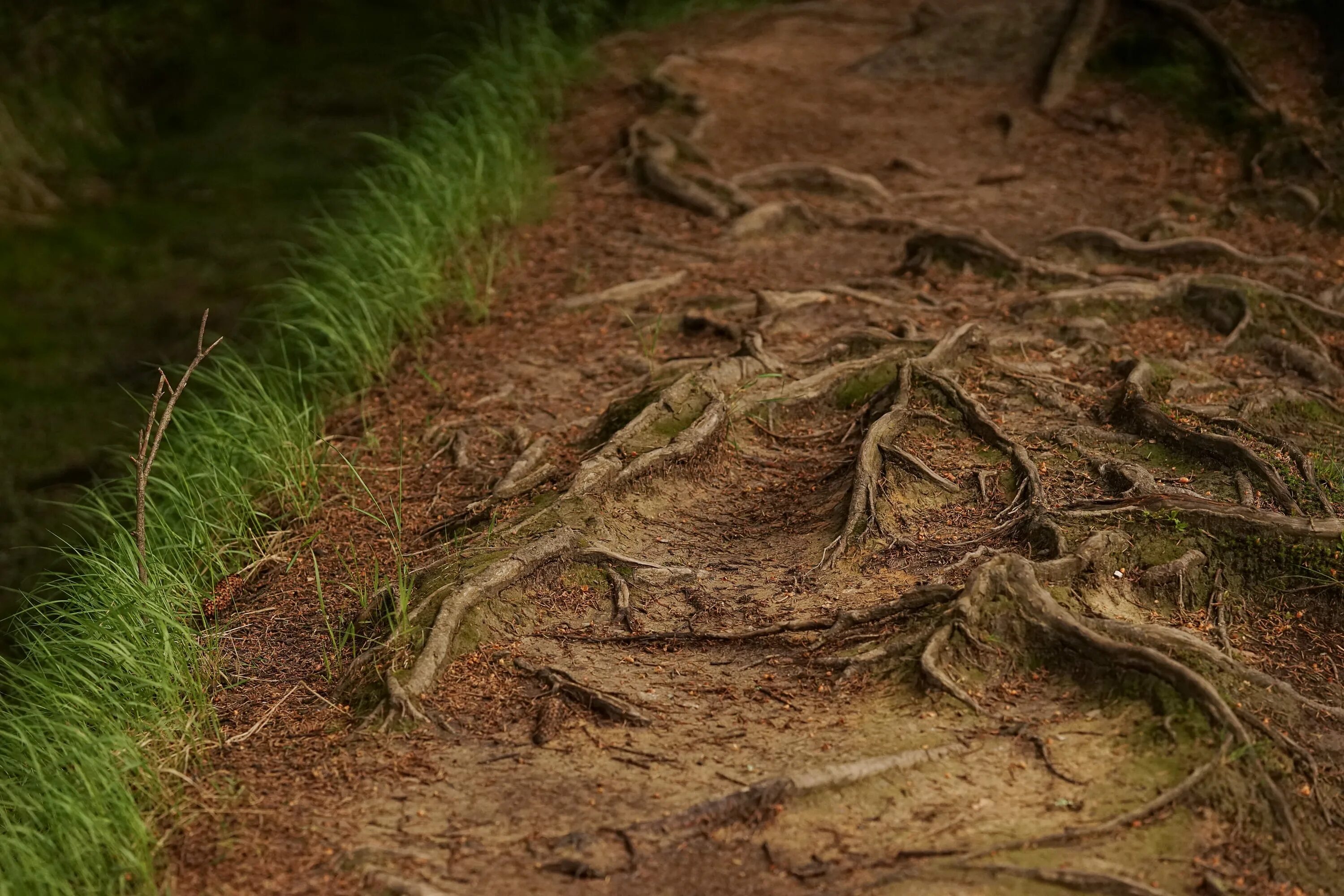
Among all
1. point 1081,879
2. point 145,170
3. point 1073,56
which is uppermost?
point 1081,879

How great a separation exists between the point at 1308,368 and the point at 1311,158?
2.15 m

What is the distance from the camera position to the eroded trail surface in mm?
3229

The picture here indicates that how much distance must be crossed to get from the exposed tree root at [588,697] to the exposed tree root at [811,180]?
4807 mm

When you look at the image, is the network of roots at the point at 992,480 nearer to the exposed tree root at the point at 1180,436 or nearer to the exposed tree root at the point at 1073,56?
the exposed tree root at the point at 1180,436

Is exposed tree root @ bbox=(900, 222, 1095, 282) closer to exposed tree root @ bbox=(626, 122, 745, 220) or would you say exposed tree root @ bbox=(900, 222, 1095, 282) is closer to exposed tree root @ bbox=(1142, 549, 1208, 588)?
exposed tree root @ bbox=(626, 122, 745, 220)

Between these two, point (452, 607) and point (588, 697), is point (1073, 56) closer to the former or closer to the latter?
point (452, 607)

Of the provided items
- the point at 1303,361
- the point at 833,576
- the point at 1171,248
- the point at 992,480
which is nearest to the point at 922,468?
the point at 992,480

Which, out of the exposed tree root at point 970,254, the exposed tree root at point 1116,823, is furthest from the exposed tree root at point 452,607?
the exposed tree root at point 970,254

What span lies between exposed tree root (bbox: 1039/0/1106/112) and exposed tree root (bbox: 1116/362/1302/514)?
12.7ft

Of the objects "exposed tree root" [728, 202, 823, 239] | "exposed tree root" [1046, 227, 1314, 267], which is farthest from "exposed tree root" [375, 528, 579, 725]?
"exposed tree root" [1046, 227, 1314, 267]

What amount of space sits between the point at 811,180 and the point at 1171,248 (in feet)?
7.46

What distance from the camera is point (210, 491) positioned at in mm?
5457

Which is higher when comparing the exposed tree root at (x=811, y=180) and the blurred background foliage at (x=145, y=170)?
the exposed tree root at (x=811, y=180)

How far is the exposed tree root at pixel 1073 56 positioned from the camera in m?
8.67
